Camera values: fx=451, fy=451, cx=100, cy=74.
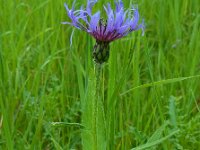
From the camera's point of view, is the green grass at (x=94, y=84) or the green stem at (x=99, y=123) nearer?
the green stem at (x=99, y=123)

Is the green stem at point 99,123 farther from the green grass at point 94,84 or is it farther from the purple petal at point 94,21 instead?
the purple petal at point 94,21

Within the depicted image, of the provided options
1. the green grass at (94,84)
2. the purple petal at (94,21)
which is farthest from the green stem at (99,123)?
the purple petal at (94,21)

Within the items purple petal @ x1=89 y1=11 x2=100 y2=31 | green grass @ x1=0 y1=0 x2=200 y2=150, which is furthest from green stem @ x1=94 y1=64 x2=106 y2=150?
purple petal @ x1=89 y1=11 x2=100 y2=31

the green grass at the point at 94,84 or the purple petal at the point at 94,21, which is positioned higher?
the purple petal at the point at 94,21

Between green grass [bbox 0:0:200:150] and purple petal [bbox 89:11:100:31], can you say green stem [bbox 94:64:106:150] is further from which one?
purple petal [bbox 89:11:100:31]

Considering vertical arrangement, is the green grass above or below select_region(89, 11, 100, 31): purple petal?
below

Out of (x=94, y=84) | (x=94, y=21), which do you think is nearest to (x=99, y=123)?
(x=94, y=84)

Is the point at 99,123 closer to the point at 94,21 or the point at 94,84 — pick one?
the point at 94,84

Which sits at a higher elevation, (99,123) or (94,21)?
(94,21)

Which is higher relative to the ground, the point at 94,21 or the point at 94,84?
the point at 94,21

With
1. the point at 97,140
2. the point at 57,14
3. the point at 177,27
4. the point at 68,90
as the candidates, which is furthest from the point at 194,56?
the point at 97,140
